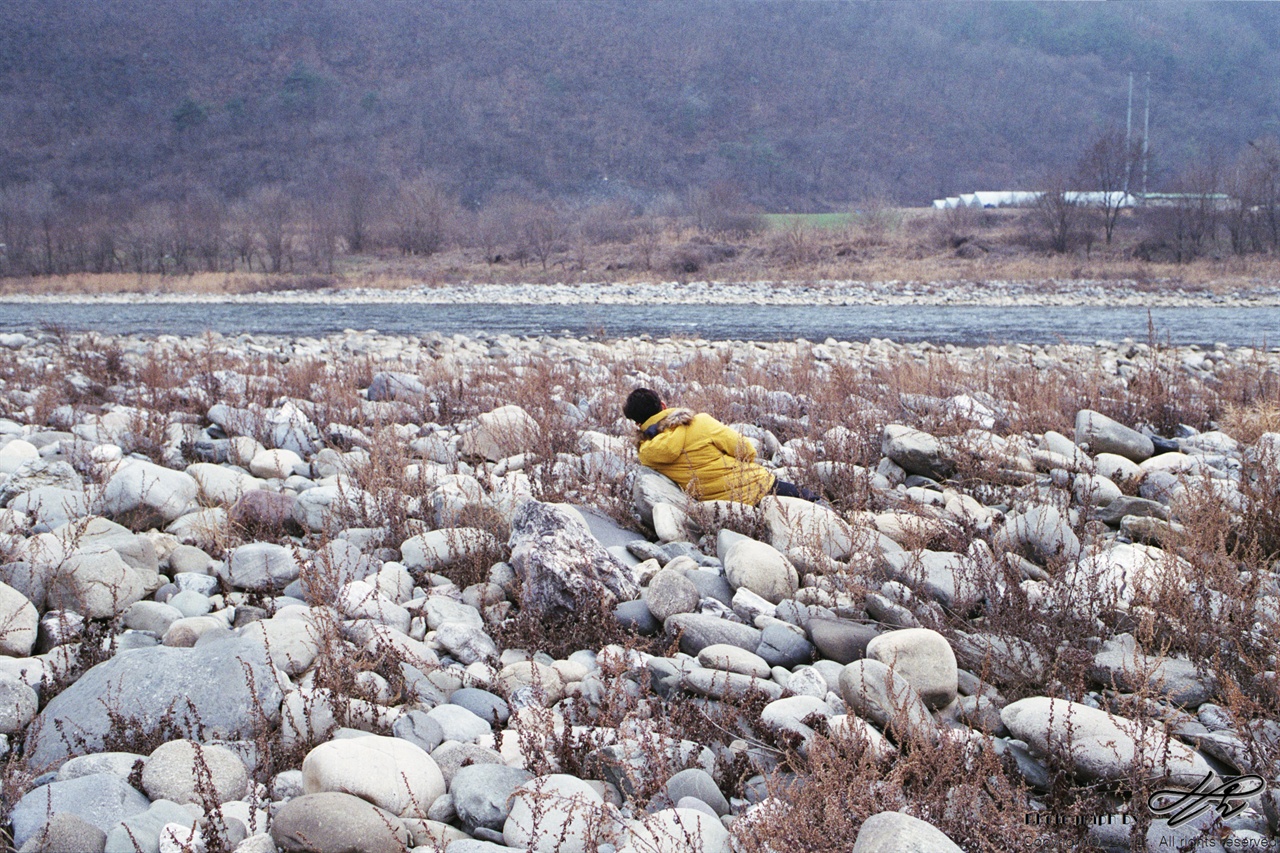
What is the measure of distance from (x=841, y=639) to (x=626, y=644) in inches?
30.1

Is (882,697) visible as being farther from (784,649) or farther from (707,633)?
(707,633)

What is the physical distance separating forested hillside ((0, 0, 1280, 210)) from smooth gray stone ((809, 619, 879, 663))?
69.6 metres

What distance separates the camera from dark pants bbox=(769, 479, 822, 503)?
16.9 feet

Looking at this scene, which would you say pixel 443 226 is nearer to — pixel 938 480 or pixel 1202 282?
pixel 1202 282

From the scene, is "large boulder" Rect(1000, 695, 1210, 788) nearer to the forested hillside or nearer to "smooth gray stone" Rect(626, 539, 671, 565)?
"smooth gray stone" Rect(626, 539, 671, 565)

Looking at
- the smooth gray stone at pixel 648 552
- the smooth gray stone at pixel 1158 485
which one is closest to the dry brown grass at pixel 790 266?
the smooth gray stone at pixel 1158 485

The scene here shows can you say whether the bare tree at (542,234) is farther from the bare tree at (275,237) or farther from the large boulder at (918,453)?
the large boulder at (918,453)

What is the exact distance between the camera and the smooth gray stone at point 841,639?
3.41m

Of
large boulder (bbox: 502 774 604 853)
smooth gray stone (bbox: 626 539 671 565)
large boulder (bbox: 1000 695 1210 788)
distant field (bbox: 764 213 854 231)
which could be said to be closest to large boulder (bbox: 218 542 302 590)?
smooth gray stone (bbox: 626 539 671 565)

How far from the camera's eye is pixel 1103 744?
266 cm

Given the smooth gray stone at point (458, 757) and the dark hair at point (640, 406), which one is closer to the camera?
the smooth gray stone at point (458, 757)

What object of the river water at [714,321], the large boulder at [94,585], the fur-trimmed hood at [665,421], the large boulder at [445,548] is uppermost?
the fur-trimmed hood at [665,421]

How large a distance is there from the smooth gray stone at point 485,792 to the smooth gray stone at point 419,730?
21 centimetres

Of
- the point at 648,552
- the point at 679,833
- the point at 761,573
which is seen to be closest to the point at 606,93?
the point at 648,552
